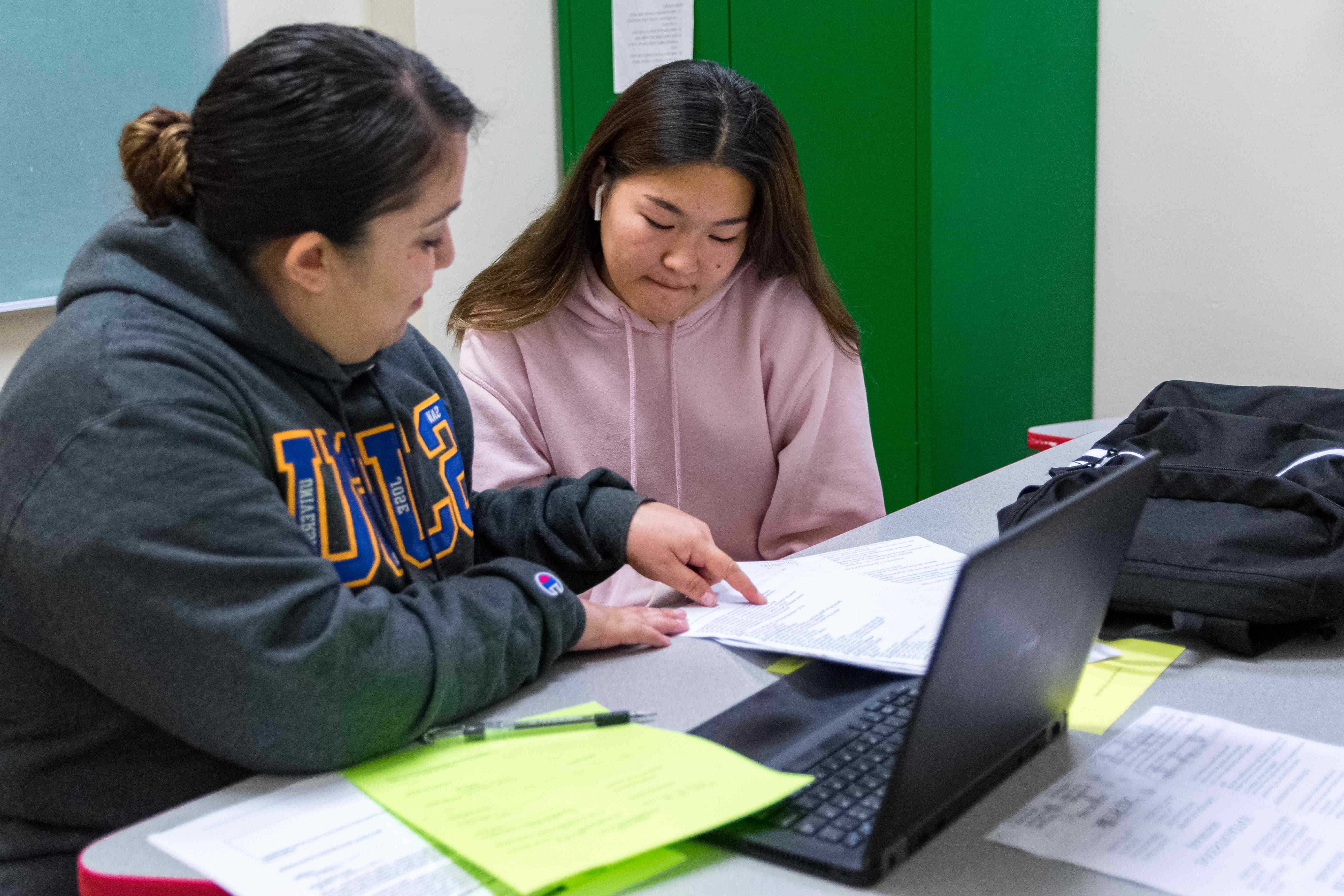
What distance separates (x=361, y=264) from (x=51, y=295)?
1.52 metres

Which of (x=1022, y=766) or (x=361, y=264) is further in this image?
(x=361, y=264)

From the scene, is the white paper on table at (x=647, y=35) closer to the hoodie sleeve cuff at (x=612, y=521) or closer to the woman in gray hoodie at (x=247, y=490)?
the hoodie sleeve cuff at (x=612, y=521)

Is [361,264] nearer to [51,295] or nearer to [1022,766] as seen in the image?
[1022,766]

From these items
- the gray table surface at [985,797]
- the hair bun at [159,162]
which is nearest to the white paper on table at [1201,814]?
the gray table surface at [985,797]

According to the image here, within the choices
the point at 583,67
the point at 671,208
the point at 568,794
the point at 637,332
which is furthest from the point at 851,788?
the point at 583,67

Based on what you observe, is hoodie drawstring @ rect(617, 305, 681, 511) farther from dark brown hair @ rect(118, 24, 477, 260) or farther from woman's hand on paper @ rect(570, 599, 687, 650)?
dark brown hair @ rect(118, 24, 477, 260)

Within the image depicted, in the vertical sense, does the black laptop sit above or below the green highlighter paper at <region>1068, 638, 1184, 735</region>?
above

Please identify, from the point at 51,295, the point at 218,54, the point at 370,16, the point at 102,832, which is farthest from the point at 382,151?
the point at 370,16

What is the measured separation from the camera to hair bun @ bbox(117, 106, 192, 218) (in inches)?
37.0

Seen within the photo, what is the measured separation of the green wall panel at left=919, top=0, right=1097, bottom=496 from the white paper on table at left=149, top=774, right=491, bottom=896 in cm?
170

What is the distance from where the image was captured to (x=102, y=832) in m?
0.88

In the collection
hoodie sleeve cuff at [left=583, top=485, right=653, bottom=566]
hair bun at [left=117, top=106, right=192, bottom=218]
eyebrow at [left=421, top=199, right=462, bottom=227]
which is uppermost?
hair bun at [left=117, top=106, right=192, bottom=218]

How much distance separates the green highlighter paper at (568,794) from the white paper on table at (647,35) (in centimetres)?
194

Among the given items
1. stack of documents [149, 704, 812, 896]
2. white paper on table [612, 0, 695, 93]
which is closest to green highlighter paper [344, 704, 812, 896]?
stack of documents [149, 704, 812, 896]
